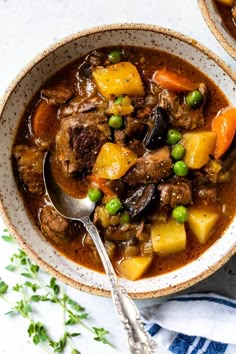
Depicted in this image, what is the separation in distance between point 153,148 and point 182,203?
37 centimetres

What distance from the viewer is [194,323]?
169 inches

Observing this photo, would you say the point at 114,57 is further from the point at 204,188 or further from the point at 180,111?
the point at 204,188

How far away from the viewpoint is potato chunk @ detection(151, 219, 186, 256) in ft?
13.3

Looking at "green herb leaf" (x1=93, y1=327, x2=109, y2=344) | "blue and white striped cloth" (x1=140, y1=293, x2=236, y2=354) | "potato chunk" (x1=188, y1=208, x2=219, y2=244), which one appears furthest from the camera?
"green herb leaf" (x1=93, y1=327, x2=109, y2=344)

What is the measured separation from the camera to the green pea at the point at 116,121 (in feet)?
13.3

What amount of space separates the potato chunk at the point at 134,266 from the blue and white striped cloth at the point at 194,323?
12.9 inches

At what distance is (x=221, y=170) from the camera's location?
4.12m

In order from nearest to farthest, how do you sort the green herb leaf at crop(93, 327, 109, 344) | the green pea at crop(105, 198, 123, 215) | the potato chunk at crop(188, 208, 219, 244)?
the green pea at crop(105, 198, 123, 215), the potato chunk at crop(188, 208, 219, 244), the green herb leaf at crop(93, 327, 109, 344)

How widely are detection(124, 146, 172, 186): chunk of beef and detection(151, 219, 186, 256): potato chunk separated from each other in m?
0.29

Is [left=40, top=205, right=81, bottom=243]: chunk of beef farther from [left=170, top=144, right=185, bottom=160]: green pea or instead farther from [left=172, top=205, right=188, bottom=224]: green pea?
[left=170, top=144, right=185, bottom=160]: green pea

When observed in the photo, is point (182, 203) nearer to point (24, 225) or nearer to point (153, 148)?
point (153, 148)

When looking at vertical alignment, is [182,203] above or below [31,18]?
below

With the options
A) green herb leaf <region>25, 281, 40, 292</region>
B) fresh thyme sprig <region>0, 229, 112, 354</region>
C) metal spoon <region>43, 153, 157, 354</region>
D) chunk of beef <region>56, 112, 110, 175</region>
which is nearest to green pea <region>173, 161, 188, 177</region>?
chunk of beef <region>56, 112, 110, 175</region>

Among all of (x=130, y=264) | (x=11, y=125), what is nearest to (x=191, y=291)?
(x=130, y=264)
